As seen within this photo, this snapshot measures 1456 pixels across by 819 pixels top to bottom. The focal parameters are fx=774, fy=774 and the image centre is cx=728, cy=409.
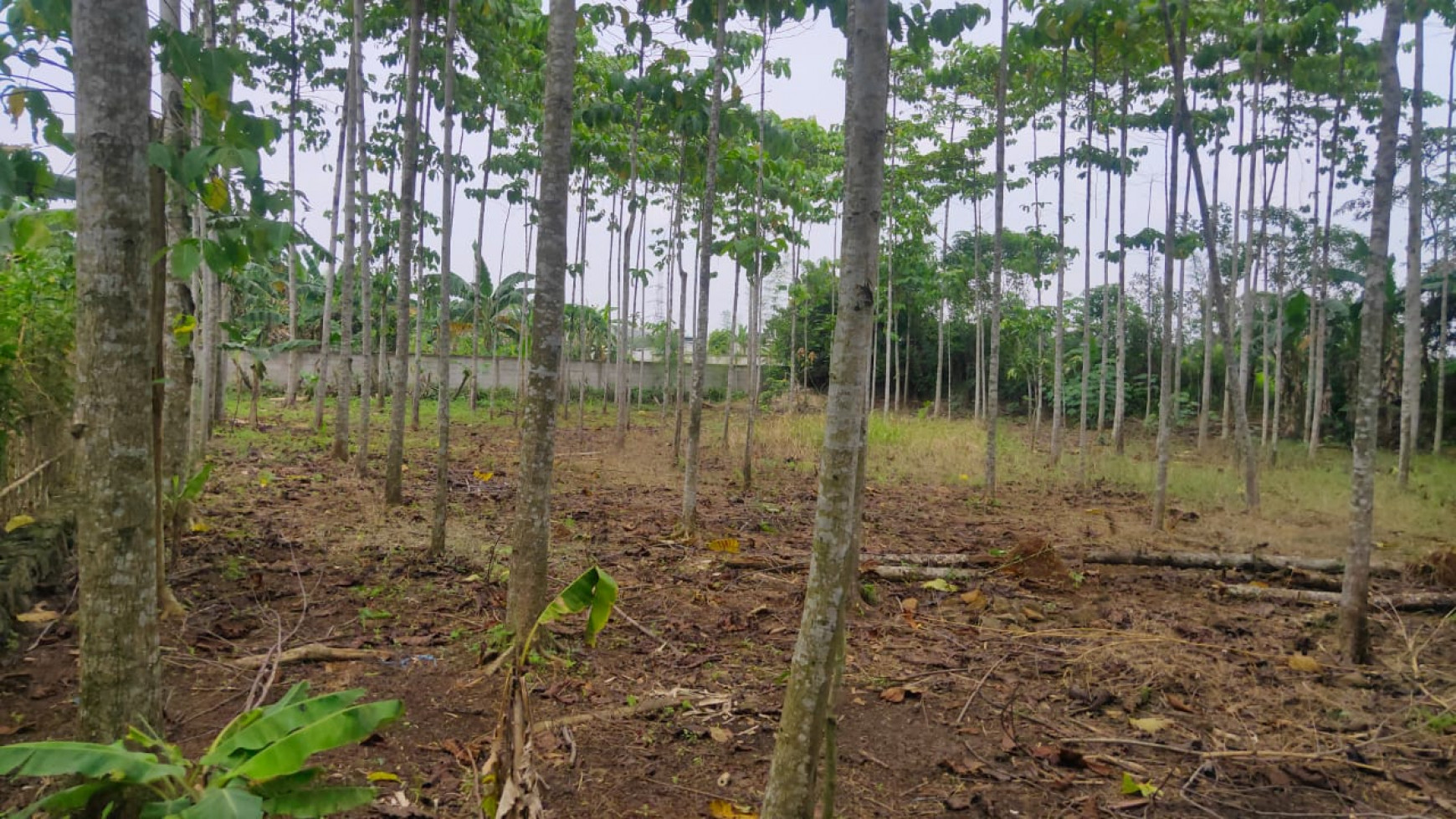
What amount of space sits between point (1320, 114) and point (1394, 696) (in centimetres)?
1425

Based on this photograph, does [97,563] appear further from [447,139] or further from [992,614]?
[447,139]

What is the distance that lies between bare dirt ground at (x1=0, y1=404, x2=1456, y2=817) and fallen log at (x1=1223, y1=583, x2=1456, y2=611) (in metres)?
0.10

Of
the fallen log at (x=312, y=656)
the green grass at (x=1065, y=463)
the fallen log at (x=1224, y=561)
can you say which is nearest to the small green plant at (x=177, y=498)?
the fallen log at (x=312, y=656)

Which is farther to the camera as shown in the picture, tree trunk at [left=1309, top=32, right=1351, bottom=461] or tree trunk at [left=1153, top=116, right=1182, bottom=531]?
tree trunk at [left=1309, top=32, right=1351, bottom=461]

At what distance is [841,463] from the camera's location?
260cm

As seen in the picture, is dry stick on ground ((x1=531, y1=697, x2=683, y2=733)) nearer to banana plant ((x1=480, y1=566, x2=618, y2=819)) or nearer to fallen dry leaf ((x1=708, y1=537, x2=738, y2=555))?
banana plant ((x1=480, y1=566, x2=618, y2=819))

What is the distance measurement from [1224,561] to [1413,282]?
8.03 meters

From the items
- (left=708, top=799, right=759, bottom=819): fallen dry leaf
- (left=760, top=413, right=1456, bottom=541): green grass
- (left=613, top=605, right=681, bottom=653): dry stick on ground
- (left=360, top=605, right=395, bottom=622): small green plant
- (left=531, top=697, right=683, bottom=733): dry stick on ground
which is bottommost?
(left=708, top=799, right=759, bottom=819): fallen dry leaf

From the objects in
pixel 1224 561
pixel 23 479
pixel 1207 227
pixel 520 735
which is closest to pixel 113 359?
pixel 520 735

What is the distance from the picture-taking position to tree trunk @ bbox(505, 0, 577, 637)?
444 centimetres

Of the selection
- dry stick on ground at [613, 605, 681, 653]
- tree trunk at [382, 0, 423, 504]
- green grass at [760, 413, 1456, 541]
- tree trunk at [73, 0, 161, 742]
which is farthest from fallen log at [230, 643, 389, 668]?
green grass at [760, 413, 1456, 541]

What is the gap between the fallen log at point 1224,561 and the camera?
6859 mm

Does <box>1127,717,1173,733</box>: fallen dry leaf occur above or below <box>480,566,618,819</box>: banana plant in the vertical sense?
below

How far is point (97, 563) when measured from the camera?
7.47 ft
